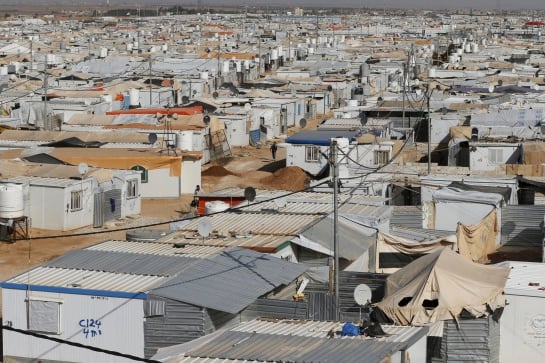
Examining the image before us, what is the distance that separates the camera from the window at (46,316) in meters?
12.6

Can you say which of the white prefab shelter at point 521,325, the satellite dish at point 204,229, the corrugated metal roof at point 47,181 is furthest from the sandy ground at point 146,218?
the white prefab shelter at point 521,325

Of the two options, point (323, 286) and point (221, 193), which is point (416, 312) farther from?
point (221, 193)

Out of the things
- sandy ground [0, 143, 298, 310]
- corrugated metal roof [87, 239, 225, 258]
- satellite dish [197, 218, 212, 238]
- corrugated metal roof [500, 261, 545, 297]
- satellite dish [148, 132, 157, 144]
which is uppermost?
satellite dish [197, 218, 212, 238]

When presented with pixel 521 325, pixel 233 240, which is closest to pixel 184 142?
pixel 233 240

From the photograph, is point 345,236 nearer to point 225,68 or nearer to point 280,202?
point 280,202

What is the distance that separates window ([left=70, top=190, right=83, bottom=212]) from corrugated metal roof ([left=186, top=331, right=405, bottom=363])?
11.7 m

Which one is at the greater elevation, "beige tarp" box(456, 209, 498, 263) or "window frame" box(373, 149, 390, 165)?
"window frame" box(373, 149, 390, 165)

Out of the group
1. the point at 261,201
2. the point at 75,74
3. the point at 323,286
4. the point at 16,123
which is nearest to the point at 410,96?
the point at 16,123

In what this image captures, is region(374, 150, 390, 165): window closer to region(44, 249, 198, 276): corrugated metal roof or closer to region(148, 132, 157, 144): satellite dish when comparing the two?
region(148, 132, 157, 144): satellite dish

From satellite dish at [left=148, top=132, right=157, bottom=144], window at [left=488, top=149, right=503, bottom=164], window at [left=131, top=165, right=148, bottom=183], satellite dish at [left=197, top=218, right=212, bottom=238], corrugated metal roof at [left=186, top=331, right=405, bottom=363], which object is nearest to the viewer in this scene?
corrugated metal roof at [left=186, top=331, right=405, bottom=363]

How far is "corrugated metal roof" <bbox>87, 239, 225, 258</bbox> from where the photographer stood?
46.2ft

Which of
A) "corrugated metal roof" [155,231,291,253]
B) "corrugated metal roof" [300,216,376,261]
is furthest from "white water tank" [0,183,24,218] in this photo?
"corrugated metal roof" [300,216,376,261]

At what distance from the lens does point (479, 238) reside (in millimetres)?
18672

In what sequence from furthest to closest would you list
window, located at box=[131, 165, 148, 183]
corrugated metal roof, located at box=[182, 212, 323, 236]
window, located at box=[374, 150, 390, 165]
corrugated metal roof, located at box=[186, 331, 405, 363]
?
window, located at box=[374, 150, 390, 165], window, located at box=[131, 165, 148, 183], corrugated metal roof, located at box=[182, 212, 323, 236], corrugated metal roof, located at box=[186, 331, 405, 363]
